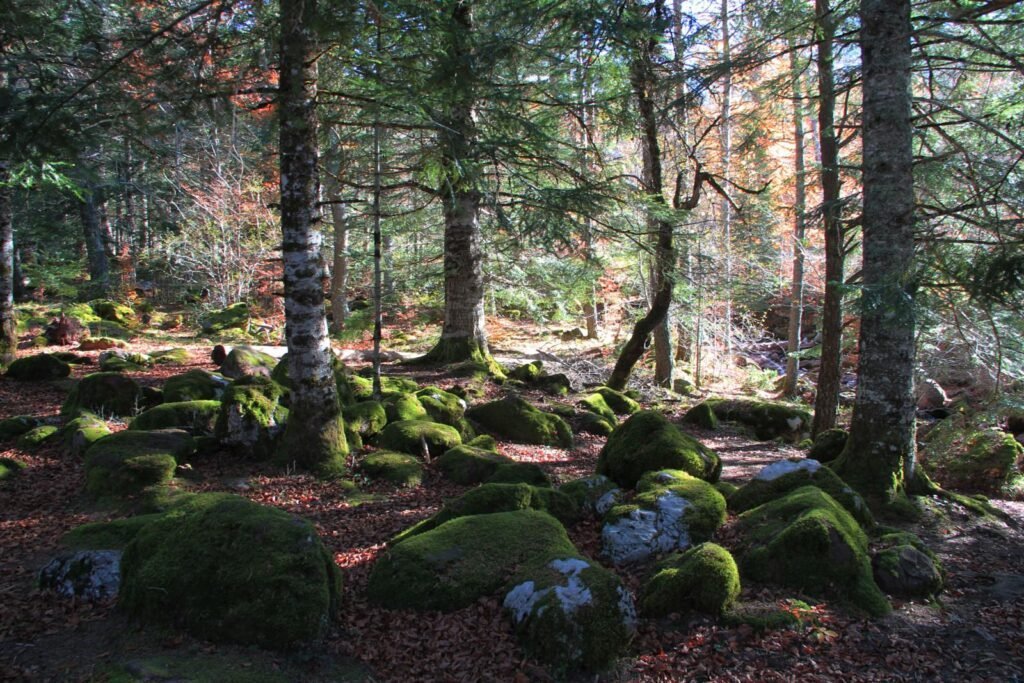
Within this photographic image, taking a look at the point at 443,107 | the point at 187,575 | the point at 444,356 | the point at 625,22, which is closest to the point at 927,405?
the point at 444,356

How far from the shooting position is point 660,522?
5598 millimetres

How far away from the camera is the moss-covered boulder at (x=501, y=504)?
18.8 feet

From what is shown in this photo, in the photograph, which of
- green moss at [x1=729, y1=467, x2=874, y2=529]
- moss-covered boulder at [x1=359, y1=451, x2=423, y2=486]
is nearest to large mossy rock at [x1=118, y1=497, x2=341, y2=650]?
moss-covered boulder at [x1=359, y1=451, x2=423, y2=486]

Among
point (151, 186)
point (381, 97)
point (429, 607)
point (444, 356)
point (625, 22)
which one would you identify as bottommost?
point (429, 607)

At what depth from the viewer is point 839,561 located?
15.4 ft

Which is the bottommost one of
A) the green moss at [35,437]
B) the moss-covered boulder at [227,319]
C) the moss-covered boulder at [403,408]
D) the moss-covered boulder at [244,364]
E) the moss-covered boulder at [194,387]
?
the green moss at [35,437]

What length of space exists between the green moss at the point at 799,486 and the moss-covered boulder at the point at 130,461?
19.7 ft

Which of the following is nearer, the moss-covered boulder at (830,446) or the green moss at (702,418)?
the moss-covered boulder at (830,446)

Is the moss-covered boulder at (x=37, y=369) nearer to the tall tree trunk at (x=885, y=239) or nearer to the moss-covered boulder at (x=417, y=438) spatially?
the moss-covered boulder at (x=417, y=438)

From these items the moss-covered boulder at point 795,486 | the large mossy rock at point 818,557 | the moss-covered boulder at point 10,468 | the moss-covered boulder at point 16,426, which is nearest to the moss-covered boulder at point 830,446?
the moss-covered boulder at point 795,486

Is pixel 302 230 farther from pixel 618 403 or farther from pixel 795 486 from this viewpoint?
pixel 618 403

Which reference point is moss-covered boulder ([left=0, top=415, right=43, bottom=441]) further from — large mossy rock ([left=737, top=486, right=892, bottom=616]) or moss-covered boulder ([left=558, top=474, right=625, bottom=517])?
large mossy rock ([left=737, top=486, right=892, bottom=616])

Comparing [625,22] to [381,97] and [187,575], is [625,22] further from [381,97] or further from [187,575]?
[187,575]

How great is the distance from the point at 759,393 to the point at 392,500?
1482cm
